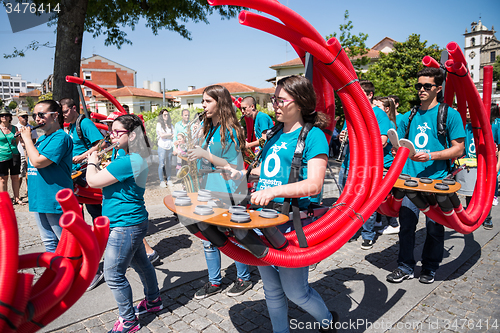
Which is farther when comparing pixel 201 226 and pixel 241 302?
pixel 241 302

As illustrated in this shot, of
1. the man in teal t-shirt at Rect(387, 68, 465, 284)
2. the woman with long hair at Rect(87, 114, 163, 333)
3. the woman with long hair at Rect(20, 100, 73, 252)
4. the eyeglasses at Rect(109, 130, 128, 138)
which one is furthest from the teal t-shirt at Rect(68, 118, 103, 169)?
the man in teal t-shirt at Rect(387, 68, 465, 284)

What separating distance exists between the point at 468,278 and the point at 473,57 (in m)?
120

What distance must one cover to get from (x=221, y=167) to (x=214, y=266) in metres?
1.30

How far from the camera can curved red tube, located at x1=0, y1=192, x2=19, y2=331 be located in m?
1.26

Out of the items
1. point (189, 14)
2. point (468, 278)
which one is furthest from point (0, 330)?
point (189, 14)

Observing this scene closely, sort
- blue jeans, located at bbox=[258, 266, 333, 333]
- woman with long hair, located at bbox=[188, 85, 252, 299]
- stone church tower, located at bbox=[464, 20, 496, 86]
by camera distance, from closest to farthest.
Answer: blue jeans, located at bbox=[258, 266, 333, 333], woman with long hair, located at bbox=[188, 85, 252, 299], stone church tower, located at bbox=[464, 20, 496, 86]

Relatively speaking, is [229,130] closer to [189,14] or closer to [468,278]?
[468,278]

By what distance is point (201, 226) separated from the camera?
1.96 m

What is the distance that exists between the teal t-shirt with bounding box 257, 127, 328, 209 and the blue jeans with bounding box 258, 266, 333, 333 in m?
0.51

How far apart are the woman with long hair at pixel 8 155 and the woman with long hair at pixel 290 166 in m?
7.42

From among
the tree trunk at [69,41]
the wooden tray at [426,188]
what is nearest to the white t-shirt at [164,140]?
the wooden tray at [426,188]

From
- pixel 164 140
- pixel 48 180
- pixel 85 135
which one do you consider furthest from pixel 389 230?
pixel 48 180

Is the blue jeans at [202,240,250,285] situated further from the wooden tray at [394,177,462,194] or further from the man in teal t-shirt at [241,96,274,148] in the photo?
the man in teal t-shirt at [241,96,274,148]

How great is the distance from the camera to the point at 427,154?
341 cm
